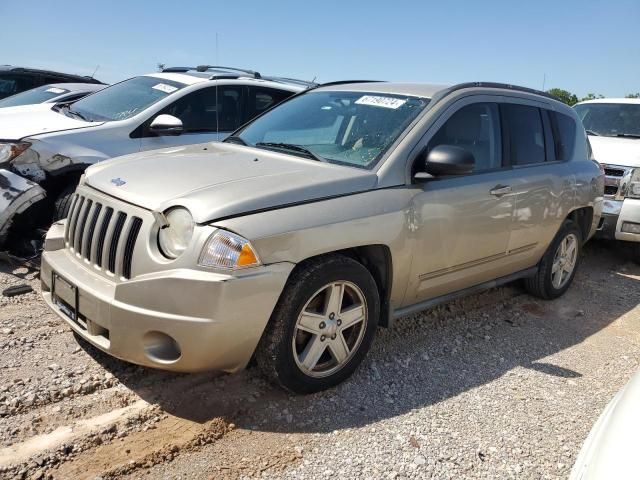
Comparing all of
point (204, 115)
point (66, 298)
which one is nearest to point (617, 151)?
point (204, 115)

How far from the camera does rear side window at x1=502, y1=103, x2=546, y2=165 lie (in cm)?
438

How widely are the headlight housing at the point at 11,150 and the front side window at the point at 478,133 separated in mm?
3546

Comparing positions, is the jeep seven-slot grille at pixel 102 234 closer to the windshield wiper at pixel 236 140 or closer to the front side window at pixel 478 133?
the windshield wiper at pixel 236 140

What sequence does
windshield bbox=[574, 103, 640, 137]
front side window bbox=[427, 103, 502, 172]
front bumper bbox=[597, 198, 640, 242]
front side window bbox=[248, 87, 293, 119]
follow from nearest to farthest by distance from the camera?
front side window bbox=[427, 103, 502, 172] → front bumper bbox=[597, 198, 640, 242] → front side window bbox=[248, 87, 293, 119] → windshield bbox=[574, 103, 640, 137]

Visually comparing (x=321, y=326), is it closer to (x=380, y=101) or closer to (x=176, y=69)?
(x=380, y=101)

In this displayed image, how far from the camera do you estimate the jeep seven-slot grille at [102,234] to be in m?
2.92

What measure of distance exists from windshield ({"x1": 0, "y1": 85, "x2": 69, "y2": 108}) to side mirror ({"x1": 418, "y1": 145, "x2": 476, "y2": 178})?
22.3 feet

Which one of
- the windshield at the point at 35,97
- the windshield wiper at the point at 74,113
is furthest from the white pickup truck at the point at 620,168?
the windshield at the point at 35,97

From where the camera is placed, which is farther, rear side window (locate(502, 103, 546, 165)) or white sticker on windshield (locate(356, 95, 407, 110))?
rear side window (locate(502, 103, 546, 165))

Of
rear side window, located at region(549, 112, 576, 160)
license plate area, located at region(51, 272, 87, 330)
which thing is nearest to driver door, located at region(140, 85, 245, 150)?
license plate area, located at region(51, 272, 87, 330)

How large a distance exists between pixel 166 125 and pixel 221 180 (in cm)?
256

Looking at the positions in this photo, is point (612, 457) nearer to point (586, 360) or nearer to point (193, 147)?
point (586, 360)

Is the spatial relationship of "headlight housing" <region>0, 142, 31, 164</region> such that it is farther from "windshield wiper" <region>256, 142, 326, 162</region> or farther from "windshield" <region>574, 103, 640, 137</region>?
"windshield" <region>574, 103, 640, 137</region>

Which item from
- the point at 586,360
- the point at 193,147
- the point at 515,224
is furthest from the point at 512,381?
the point at 193,147
